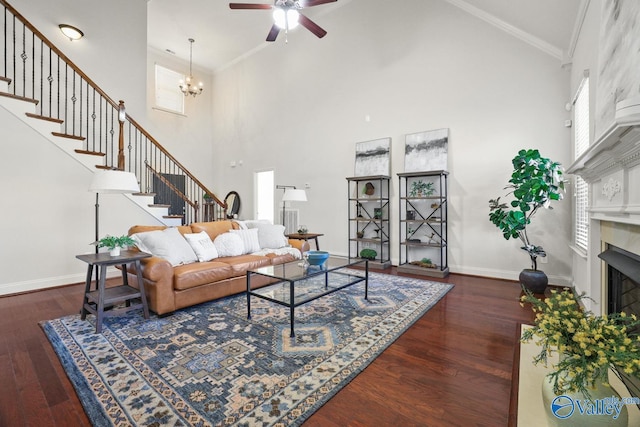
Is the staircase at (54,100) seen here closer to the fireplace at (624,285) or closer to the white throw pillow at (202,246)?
the white throw pillow at (202,246)

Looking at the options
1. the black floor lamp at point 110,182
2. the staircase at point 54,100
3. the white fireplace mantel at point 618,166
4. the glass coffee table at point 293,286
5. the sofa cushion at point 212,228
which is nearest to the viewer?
the white fireplace mantel at point 618,166

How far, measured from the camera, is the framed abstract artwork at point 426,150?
194 inches

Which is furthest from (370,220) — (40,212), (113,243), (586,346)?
(40,212)

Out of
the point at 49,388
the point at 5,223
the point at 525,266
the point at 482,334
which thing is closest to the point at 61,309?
the point at 5,223

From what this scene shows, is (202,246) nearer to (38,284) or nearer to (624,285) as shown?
(38,284)

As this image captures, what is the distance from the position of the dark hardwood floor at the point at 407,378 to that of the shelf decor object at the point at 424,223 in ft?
5.88

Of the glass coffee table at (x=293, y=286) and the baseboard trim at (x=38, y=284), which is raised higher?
the glass coffee table at (x=293, y=286)

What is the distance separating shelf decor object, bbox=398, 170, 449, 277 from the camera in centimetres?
484

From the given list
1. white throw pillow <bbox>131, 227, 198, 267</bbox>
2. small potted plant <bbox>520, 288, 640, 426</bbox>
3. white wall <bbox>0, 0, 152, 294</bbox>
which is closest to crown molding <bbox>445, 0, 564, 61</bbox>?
small potted plant <bbox>520, 288, 640, 426</bbox>

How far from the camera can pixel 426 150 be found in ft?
16.8

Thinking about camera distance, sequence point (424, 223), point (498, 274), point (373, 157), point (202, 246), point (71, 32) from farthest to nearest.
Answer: point (373, 157)
point (424, 223)
point (71, 32)
point (498, 274)
point (202, 246)

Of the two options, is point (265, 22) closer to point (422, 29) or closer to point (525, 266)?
point (422, 29)

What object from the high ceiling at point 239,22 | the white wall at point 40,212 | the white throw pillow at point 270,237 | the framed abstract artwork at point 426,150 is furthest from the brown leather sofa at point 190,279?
the high ceiling at point 239,22

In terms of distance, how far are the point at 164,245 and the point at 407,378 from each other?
2.75m
